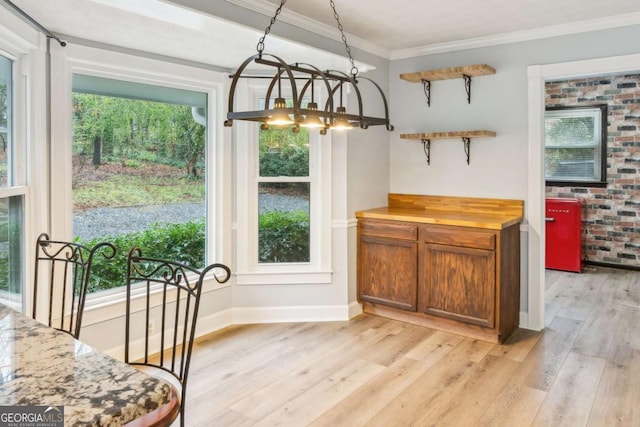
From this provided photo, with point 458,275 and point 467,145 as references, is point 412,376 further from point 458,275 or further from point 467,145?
point 467,145

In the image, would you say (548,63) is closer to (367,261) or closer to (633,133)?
(367,261)

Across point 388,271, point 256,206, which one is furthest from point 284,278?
point 388,271

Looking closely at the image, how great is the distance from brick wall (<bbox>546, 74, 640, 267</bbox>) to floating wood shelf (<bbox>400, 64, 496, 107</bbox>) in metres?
3.00

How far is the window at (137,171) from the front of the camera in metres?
3.15

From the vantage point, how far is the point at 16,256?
8.62 ft

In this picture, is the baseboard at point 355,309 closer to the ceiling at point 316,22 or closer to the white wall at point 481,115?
the white wall at point 481,115

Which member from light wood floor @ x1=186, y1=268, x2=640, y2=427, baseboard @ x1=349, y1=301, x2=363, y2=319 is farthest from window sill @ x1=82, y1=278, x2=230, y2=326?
baseboard @ x1=349, y1=301, x2=363, y2=319

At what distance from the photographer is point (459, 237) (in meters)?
3.67

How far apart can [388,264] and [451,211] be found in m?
0.77

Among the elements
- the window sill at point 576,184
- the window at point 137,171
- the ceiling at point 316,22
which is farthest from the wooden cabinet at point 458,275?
the window sill at point 576,184

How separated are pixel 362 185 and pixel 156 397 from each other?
352 centimetres

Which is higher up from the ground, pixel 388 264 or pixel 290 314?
pixel 388 264

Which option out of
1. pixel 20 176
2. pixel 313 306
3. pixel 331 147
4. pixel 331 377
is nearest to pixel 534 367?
pixel 331 377

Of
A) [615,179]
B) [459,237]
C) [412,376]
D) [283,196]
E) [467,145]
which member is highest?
[467,145]
